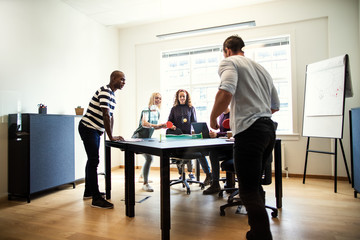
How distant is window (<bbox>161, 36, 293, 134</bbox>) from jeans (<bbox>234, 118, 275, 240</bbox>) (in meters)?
3.07

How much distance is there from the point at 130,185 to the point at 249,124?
1478 mm

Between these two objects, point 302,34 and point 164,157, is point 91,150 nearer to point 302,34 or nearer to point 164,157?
point 164,157

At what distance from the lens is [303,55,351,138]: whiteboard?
3180mm

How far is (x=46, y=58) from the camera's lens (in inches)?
143

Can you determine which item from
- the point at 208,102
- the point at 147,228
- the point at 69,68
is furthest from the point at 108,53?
the point at 147,228

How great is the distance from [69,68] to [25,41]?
804mm

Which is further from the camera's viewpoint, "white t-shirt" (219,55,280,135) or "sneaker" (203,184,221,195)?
"sneaker" (203,184,221,195)

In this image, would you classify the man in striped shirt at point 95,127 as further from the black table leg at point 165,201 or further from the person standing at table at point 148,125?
the black table leg at point 165,201

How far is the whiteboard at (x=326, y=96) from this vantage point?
3.18 meters

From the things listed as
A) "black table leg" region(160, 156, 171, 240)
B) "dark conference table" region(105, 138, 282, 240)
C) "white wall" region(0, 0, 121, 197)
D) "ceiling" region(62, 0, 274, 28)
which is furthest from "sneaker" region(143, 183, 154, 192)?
"ceiling" region(62, 0, 274, 28)

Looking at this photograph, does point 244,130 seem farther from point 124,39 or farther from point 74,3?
point 124,39

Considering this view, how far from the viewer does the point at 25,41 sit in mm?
3312

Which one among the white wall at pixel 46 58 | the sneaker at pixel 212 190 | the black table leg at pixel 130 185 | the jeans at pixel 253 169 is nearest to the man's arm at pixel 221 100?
the jeans at pixel 253 169

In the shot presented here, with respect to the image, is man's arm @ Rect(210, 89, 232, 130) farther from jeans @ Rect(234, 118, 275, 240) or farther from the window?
the window
